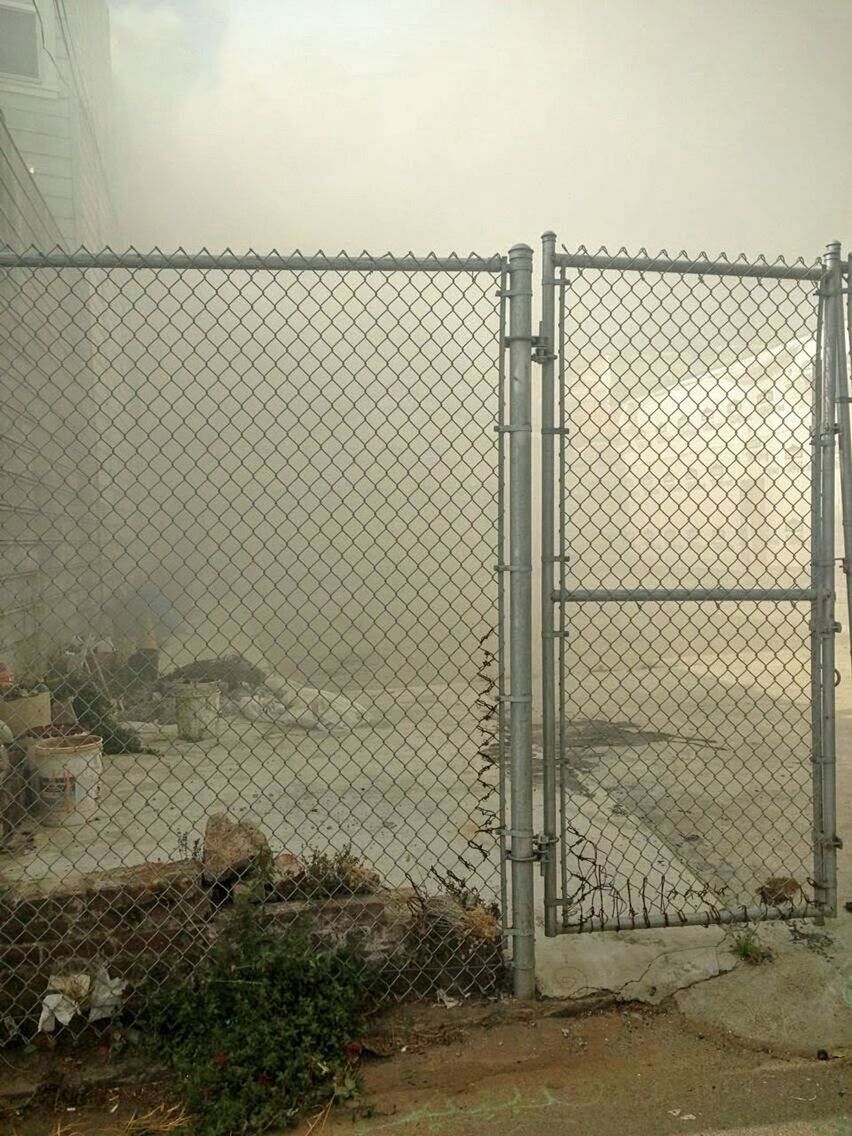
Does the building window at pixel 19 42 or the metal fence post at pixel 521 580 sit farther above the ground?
the building window at pixel 19 42

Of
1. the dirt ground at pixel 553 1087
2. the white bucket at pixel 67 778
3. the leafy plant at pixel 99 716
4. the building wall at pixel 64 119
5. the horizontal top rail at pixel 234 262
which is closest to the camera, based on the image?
the dirt ground at pixel 553 1087

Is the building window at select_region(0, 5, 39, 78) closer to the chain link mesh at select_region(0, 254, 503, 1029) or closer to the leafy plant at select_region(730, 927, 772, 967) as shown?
the chain link mesh at select_region(0, 254, 503, 1029)

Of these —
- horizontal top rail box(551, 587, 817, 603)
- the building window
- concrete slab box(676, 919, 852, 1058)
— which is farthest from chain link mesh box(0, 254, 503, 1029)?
the building window

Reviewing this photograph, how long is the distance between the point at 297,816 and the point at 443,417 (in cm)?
1721

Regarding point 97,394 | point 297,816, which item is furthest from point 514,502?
point 97,394

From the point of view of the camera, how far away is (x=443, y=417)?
21.9 metres

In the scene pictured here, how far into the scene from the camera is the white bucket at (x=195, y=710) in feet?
27.4

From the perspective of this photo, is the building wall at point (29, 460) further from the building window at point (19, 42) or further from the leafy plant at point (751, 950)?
the leafy plant at point (751, 950)

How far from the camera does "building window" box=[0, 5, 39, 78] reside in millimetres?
10211

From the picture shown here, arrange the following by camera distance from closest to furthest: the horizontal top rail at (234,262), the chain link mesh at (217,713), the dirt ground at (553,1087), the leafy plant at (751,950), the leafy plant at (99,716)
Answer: the dirt ground at (553,1087), the horizontal top rail at (234,262), the chain link mesh at (217,713), the leafy plant at (751,950), the leafy plant at (99,716)

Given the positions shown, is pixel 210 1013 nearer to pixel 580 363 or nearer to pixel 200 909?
pixel 200 909

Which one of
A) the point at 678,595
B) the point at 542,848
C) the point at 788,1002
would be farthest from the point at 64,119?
the point at 788,1002

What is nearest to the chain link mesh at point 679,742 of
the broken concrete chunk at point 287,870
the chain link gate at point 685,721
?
the chain link gate at point 685,721

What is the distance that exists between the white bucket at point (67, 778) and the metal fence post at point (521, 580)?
3911 mm
